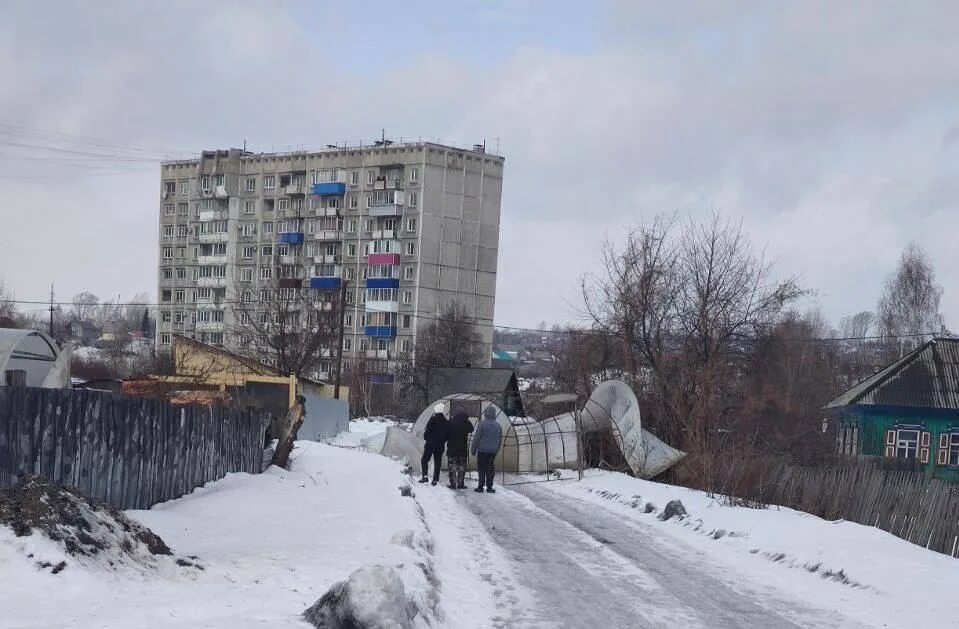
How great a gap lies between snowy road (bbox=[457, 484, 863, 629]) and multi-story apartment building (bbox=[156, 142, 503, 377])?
72.2m

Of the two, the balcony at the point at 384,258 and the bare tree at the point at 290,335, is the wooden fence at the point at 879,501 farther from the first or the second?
the balcony at the point at 384,258

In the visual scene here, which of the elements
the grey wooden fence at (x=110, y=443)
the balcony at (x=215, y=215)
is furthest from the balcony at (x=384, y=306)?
the grey wooden fence at (x=110, y=443)

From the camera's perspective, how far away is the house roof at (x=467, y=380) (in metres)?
70.8

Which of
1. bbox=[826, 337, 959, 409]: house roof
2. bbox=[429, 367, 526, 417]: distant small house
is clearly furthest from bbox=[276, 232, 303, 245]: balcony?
bbox=[826, 337, 959, 409]: house roof

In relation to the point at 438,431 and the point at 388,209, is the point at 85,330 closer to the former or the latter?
the point at 388,209

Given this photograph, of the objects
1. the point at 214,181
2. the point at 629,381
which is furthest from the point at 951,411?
the point at 214,181

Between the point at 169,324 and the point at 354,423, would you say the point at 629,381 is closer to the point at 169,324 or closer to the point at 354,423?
the point at 354,423

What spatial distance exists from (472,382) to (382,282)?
23.9m

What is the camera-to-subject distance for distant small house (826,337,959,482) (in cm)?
4388

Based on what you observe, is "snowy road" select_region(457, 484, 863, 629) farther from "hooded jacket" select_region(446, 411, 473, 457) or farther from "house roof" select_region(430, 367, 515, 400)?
"house roof" select_region(430, 367, 515, 400)

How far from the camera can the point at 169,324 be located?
10225cm

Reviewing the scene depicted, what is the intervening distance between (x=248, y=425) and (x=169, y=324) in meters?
87.2

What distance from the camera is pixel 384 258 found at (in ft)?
305

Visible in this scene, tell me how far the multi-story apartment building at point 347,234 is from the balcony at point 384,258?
90 mm
